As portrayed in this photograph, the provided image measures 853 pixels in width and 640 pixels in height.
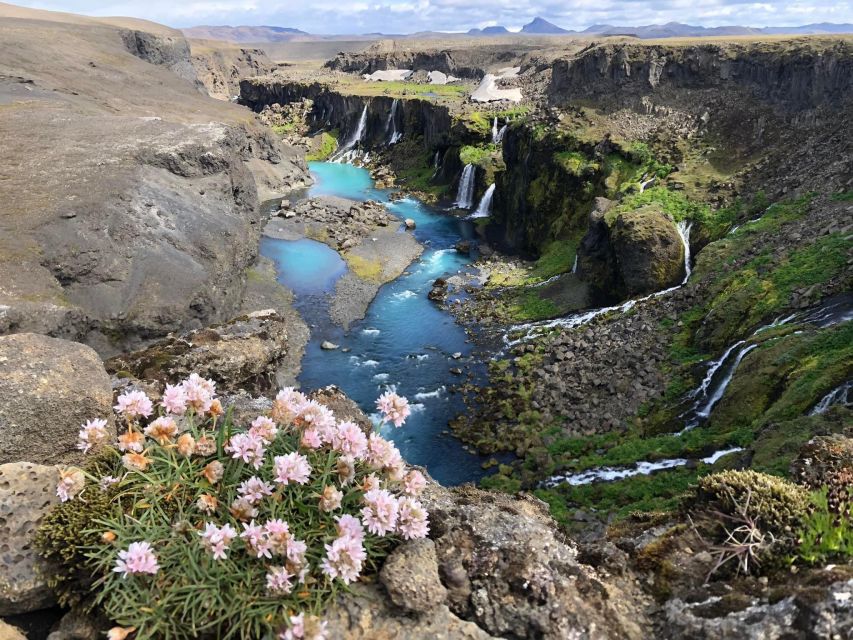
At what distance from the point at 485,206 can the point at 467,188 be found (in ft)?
19.1

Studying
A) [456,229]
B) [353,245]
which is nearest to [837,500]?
[353,245]

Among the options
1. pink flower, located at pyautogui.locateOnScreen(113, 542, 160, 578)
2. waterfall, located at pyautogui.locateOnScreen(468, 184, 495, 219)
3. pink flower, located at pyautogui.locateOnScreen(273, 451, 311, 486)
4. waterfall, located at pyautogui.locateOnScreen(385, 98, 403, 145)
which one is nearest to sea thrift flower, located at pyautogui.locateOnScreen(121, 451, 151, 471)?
pink flower, located at pyautogui.locateOnScreen(113, 542, 160, 578)

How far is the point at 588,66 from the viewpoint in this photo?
76.2 metres

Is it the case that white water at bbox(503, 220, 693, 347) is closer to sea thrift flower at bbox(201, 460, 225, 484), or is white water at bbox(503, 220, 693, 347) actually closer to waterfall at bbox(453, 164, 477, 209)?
sea thrift flower at bbox(201, 460, 225, 484)

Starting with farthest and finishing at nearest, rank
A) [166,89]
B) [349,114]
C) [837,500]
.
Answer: [349,114]
[166,89]
[837,500]

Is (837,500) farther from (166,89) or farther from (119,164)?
(166,89)

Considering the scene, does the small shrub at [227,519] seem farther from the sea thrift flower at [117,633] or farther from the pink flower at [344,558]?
the sea thrift flower at [117,633]

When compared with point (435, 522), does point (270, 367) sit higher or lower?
lower

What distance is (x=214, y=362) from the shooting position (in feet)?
60.7

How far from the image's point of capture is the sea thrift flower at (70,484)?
5.36 metres

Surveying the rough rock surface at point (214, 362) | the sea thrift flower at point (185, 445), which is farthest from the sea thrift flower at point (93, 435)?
the rough rock surface at point (214, 362)

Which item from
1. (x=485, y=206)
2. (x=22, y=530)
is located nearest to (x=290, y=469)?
(x=22, y=530)

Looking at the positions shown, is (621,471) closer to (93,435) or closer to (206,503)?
(206,503)

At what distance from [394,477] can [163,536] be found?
7.51ft
